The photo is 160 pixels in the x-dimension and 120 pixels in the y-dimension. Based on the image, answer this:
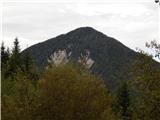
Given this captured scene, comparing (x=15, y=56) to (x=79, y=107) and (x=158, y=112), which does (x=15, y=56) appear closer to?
(x=79, y=107)

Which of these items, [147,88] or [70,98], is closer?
[147,88]

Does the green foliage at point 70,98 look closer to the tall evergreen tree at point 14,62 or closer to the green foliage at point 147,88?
the green foliage at point 147,88

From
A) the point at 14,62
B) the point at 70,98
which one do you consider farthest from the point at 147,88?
the point at 14,62

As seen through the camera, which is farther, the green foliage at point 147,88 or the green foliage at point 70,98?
the green foliage at point 70,98

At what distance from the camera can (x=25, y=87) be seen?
120ft

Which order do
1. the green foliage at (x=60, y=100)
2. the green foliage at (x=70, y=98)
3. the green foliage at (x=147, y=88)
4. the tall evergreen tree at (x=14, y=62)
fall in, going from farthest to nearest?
the tall evergreen tree at (x=14, y=62)
the green foliage at (x=70, y=98)
the green foliage at (x=60, y=100)
the green foliage at (x=147, y=88)

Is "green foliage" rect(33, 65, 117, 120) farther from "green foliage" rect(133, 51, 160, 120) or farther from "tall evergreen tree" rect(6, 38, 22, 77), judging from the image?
"tall evergreen tree" rect(6, 38, 22, 77)

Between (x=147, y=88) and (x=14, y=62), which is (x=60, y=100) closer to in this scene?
(x=147, y=88)

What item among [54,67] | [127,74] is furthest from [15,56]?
[127,74]

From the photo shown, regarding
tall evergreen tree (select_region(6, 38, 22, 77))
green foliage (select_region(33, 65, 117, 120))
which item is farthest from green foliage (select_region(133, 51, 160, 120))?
tall evergreen tree (select_region(6, 38, 22, 77))

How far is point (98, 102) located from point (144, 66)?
1188 cm

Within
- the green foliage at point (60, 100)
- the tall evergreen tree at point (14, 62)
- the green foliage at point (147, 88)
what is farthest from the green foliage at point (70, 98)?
the tall evergreen tree at point (14, 62)

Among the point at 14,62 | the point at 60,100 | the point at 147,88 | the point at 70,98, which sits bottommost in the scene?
the point at 60,100

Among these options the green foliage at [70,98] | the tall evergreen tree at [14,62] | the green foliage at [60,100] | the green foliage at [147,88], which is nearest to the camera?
the green foliage at [147,88]
